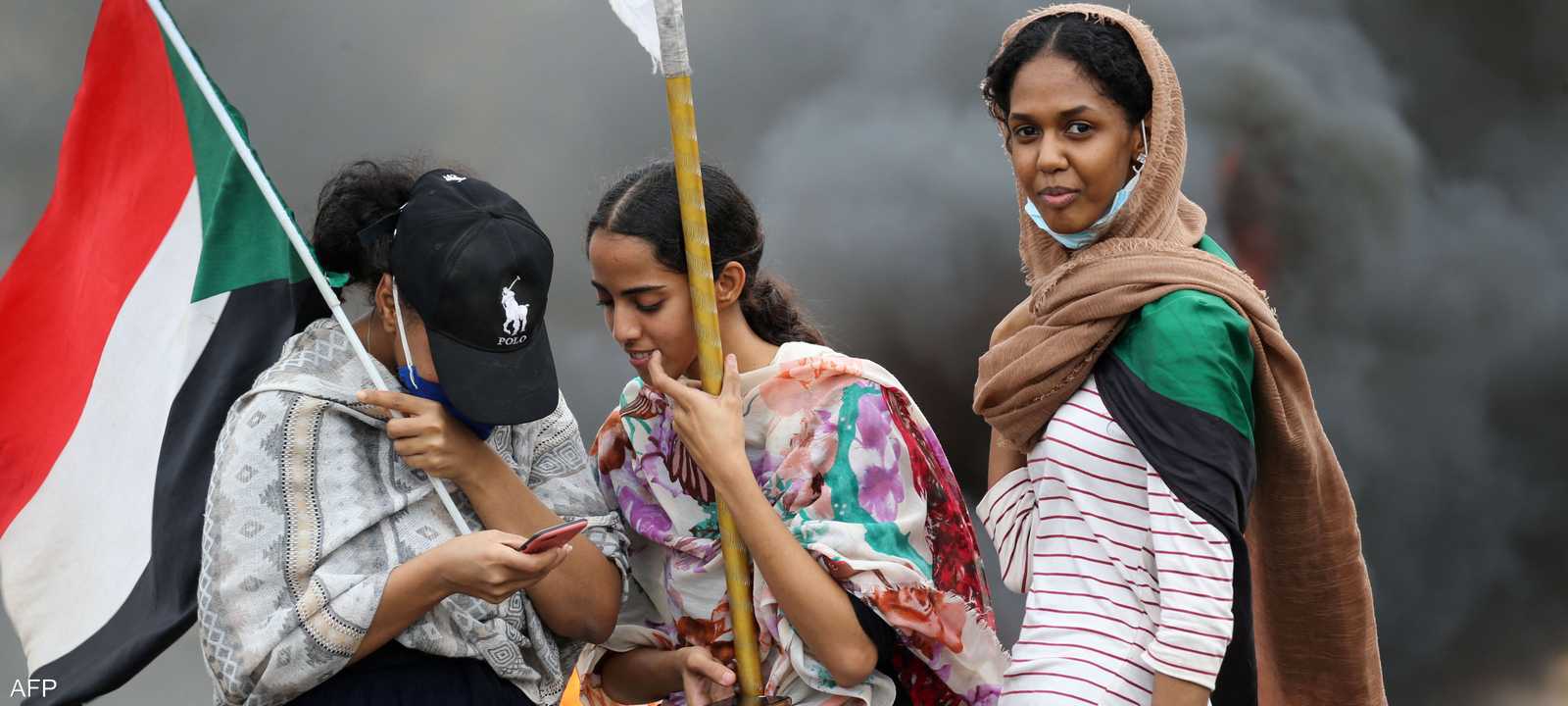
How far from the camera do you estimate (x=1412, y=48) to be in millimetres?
4004

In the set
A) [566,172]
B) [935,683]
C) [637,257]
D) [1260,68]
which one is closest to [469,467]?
Answer: [637,257]

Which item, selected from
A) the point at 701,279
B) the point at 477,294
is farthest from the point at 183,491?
the point at 701,279

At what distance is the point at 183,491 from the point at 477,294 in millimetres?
594

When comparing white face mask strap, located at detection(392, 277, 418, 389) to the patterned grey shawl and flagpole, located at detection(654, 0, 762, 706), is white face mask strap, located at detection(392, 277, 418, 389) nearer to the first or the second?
the patterned grey shawl

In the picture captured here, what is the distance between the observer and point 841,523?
225cm

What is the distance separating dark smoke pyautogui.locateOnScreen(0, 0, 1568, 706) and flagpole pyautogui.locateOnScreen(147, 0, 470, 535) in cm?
156

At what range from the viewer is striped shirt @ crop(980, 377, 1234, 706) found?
1.93 metres

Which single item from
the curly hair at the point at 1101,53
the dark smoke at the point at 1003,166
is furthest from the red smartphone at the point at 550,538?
the dark smoke at the point at 1003,166

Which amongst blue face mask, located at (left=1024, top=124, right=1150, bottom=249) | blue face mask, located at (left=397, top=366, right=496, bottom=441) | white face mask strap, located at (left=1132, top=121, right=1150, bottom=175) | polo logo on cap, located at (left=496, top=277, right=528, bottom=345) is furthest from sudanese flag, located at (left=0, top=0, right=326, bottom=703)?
white face mask strap, located at (left=1132, top=121, right=1150, bottom=175)

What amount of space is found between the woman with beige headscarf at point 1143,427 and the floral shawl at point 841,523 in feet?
0.53

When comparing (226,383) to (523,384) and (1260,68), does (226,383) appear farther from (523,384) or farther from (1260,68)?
(1260,68)

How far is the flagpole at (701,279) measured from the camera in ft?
7.41

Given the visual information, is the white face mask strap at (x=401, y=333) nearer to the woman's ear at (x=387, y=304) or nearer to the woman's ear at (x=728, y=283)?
the woman's ear at (x=387, y=304)

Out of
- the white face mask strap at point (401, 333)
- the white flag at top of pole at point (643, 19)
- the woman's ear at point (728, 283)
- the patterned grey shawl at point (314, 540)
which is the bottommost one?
the patterned grey shawl at point (314, 540)
